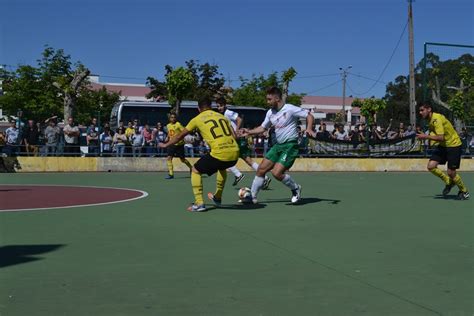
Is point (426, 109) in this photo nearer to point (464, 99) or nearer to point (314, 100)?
point (464, 99)

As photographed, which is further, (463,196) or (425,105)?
(463,196)

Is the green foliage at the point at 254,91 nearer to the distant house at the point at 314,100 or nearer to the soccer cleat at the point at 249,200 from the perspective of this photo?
the distant house at the point at 314,100

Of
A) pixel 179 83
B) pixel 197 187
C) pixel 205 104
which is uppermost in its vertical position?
pixel 179 83

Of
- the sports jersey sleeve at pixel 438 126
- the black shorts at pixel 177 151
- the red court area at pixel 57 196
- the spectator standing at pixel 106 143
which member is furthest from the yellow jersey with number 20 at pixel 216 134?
the spectator standing at pixel 106 143

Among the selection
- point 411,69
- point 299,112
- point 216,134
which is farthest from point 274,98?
point 411,69

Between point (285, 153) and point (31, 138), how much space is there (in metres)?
14.1

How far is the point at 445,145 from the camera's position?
1175 cm

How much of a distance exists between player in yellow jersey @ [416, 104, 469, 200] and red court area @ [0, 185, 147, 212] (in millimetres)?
5631

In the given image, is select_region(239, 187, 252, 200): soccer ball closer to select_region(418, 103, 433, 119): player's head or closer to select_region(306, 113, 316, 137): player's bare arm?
select_region(306, 113, 316, 137): player's bare arm

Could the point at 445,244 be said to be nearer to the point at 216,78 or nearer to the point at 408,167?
the point at 408,167

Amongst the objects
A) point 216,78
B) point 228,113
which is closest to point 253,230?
point 228,113

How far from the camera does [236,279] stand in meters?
5.00

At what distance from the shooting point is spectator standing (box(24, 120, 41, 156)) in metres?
21.3

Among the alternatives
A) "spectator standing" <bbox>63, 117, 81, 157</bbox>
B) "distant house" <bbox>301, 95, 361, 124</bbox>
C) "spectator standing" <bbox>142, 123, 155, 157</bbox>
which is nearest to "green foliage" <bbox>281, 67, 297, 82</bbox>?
"spectator standing" <bbox>142, 123, 155, 157</bbox>
